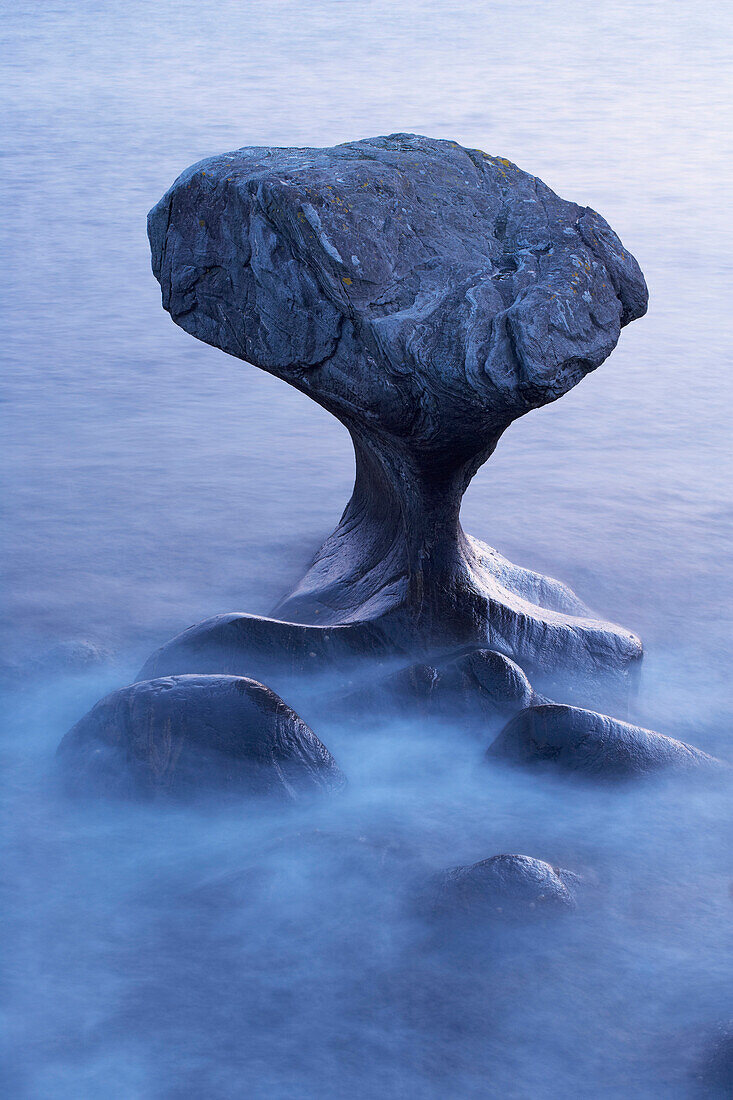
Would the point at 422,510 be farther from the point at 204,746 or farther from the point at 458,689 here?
the point at 204,746

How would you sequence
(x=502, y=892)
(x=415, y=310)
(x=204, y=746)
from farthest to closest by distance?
(x=415, y=310)
(x=204, y=746)
(x=502, y=892)

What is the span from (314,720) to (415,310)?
126cm

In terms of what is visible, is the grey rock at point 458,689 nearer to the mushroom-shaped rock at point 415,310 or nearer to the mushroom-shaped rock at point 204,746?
the mushroom-shaped rock at point 415,310

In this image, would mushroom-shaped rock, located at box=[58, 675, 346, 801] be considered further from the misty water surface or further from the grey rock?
the grey rock

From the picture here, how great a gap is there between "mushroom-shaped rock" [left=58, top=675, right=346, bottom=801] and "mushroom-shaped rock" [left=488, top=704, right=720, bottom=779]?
0.53 m

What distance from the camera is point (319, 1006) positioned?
2633mm

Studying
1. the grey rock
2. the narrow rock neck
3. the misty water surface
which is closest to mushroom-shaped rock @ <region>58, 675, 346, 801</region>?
the misty water surface

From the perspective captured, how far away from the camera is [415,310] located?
3.35m

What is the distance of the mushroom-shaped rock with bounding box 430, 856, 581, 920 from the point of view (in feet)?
9.31

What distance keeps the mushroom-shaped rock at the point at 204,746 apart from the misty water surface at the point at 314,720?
8cm

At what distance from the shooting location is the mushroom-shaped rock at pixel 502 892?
9.31 feet

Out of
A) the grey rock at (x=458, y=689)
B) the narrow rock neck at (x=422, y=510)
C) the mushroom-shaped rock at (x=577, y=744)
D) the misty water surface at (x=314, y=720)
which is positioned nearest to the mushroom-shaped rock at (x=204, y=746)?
the misty water surface at (x=314, y=720)

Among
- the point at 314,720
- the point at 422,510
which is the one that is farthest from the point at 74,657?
the point at 422,510

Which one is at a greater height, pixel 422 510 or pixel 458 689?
pixel 422 510
